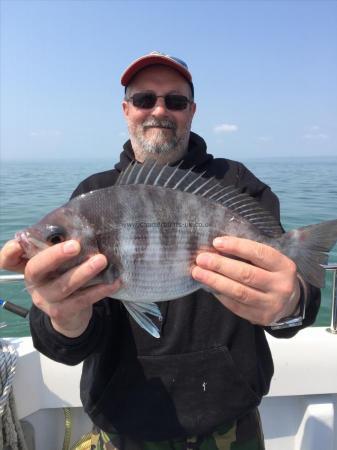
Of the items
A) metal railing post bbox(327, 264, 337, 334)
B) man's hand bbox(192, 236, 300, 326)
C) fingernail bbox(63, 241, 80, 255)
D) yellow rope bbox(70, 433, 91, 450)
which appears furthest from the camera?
metal railing post bbox(327, 264, 337, 334)

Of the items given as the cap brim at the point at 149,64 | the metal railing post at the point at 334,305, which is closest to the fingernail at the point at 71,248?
the cap brim at the point at 149,64

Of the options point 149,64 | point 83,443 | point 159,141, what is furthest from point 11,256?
point 83,443

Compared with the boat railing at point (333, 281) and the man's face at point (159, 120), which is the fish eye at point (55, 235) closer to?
the man's face at point (159, 120)

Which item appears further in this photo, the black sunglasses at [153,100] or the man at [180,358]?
the black sunglasses at [153,100]

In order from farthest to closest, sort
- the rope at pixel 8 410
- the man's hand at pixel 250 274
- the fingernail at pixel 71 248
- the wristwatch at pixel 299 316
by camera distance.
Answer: the rope at pixel 8 410
the wristwatch at pixel 299 316
the man's hand at pixel 250 274
the fingernail at pixel 71 248

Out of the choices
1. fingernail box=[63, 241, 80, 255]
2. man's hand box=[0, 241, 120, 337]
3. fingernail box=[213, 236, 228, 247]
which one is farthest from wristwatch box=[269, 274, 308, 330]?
fingernail box=[63, 241, 80, 255]

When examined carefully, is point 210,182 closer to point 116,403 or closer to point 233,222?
point 233,222

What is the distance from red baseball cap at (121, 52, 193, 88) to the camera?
2.55 m

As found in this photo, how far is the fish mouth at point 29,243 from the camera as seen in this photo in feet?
5.41

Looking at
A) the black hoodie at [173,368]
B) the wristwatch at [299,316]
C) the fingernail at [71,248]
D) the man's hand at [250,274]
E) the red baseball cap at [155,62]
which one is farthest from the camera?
the red baseball cap at [155,62]

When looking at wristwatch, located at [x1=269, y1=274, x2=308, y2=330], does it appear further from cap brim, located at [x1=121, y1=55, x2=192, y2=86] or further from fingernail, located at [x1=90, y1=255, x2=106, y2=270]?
cap brim, located at [x1=121, y1=55, x2=192, y2=86]

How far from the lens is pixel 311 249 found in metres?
1.85

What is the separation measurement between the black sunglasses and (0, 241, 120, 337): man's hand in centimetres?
139

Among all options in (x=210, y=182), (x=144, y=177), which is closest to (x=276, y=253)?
(x=210, y=182)
